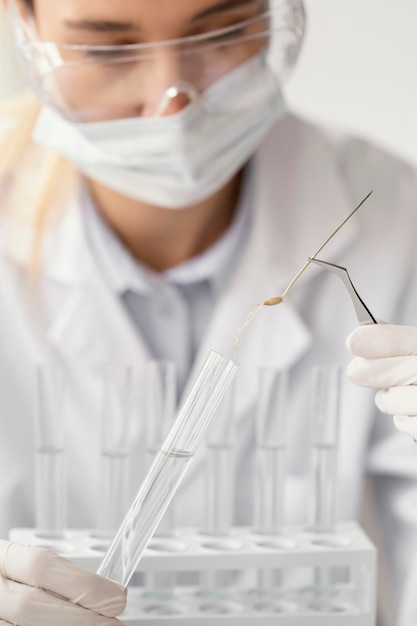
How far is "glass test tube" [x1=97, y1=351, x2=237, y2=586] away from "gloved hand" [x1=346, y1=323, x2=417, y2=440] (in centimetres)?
13

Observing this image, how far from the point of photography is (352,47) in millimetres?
1622

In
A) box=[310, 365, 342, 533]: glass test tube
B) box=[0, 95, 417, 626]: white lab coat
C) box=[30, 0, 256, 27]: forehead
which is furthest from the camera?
box=[0, 95, 417, 626]: white lab coat

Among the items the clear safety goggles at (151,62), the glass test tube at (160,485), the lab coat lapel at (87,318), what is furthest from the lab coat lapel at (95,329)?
the glass test tube at (160,485)

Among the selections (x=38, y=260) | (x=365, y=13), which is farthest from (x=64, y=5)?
(x=365, y=13)

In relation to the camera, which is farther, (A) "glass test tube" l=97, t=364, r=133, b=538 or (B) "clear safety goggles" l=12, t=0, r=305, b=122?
(B) "clear safety goggles" l=12, t=0, r=305, b=122

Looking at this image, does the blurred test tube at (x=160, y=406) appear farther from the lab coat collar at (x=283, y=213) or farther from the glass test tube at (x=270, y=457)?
the lab coat collar at (x=283, y=213)

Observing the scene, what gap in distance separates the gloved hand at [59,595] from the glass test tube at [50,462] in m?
0.12

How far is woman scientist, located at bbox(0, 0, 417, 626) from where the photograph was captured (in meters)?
1.12

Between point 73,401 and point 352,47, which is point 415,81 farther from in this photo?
point 73,401

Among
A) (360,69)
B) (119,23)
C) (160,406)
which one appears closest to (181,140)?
(119,23)

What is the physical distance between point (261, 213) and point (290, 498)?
429 millimetres

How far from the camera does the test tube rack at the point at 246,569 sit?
85cm

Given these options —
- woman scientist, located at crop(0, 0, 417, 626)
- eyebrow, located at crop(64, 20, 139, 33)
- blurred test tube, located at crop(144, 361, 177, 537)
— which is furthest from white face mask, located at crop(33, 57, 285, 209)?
blurred test tube, located at crop(144, 361, 177, 537)

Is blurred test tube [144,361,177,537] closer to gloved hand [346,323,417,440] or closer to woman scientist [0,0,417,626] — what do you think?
gloved hand [346,323,417,440]
